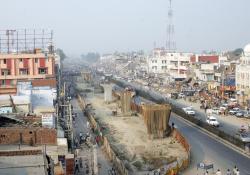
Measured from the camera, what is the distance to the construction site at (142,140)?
28.6m

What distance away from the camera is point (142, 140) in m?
37.4

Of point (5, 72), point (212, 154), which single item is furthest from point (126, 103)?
point (212, 154)

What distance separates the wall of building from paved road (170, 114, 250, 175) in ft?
25.4

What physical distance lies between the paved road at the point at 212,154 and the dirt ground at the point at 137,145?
1114 millimetres

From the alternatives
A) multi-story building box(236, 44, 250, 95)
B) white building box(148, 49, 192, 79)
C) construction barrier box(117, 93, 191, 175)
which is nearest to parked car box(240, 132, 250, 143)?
construction barrier box(117, 93, 191, 175)

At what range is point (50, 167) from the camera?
1627 centimetres

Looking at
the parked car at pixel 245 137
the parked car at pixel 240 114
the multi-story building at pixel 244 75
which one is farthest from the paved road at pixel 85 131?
the multi-story building at pixel 244 75

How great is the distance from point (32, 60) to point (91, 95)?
30492mm

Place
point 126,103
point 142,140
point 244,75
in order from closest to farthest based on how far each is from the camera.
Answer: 1. point 142,140
2. point 126,103
3. point 244,75

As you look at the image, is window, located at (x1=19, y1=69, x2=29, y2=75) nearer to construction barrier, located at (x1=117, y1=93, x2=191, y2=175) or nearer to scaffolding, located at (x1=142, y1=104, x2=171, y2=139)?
scaffolding, located at (x1=142, y1=104, x2=171, y2=139)

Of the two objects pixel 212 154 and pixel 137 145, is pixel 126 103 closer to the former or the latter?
pixel 137 145

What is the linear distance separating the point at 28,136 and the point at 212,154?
1304 cm

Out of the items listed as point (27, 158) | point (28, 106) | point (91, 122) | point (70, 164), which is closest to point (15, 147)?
point (70, 164)

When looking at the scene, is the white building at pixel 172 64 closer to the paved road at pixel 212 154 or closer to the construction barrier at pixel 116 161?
the paved road at pixel 212 154
